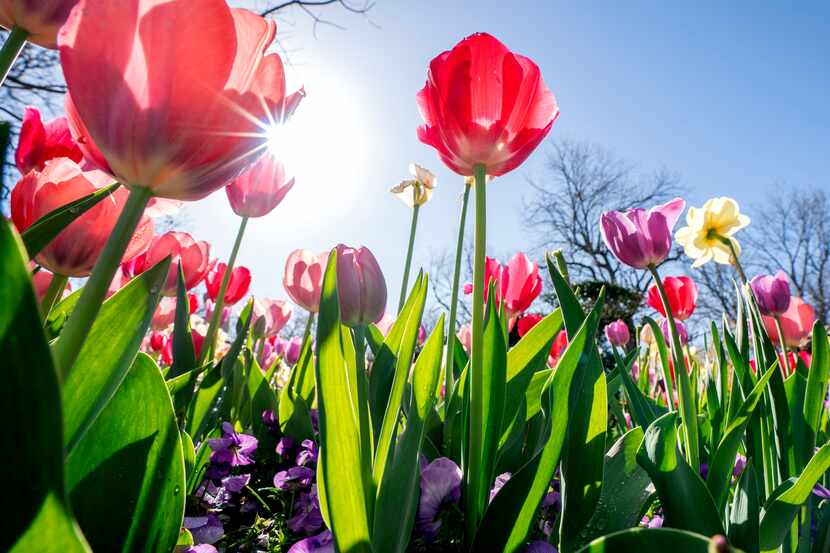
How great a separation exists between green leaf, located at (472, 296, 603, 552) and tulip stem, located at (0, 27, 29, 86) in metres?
0.57

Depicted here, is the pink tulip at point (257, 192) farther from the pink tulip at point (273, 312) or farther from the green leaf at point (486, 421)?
the pink tulip at point (273, 312)

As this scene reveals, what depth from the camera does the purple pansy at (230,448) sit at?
2.76ft

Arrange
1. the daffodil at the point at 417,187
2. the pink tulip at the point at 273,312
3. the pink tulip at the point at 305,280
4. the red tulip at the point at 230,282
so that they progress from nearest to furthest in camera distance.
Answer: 1. the daffodil at the point at 417,187
2. the pink tulip at the point at 305,280
3. the red tulip at the point at 230,282
4. the pink tulip at the point at 273,312

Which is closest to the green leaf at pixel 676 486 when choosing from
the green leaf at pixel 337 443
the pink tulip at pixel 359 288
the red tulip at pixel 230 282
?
the green leaf at pixel 337 443

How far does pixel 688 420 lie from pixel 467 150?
52cm

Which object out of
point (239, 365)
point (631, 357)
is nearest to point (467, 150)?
point (631, 357)

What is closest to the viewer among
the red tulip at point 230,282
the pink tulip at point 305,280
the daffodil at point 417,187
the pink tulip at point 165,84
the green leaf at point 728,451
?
the pink tulip at point 165,84

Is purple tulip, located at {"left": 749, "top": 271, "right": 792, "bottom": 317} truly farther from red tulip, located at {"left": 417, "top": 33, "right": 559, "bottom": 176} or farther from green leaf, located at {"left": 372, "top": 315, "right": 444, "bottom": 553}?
green leaf, located at {"left": 372, "top": 315, "right": 444, "bottom": 553}

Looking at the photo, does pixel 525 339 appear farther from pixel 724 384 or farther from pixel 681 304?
pixel 681 304

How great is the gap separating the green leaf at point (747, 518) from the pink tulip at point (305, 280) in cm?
81

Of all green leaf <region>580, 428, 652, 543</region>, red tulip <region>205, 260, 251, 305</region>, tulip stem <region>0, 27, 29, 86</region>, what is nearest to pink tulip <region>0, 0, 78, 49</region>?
tulip stem <region>0, 27, 29, 86</region>

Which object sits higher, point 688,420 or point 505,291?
point 505,291

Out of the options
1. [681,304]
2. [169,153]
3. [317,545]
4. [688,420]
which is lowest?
[317,545]

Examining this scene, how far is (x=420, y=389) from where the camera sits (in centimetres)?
58
